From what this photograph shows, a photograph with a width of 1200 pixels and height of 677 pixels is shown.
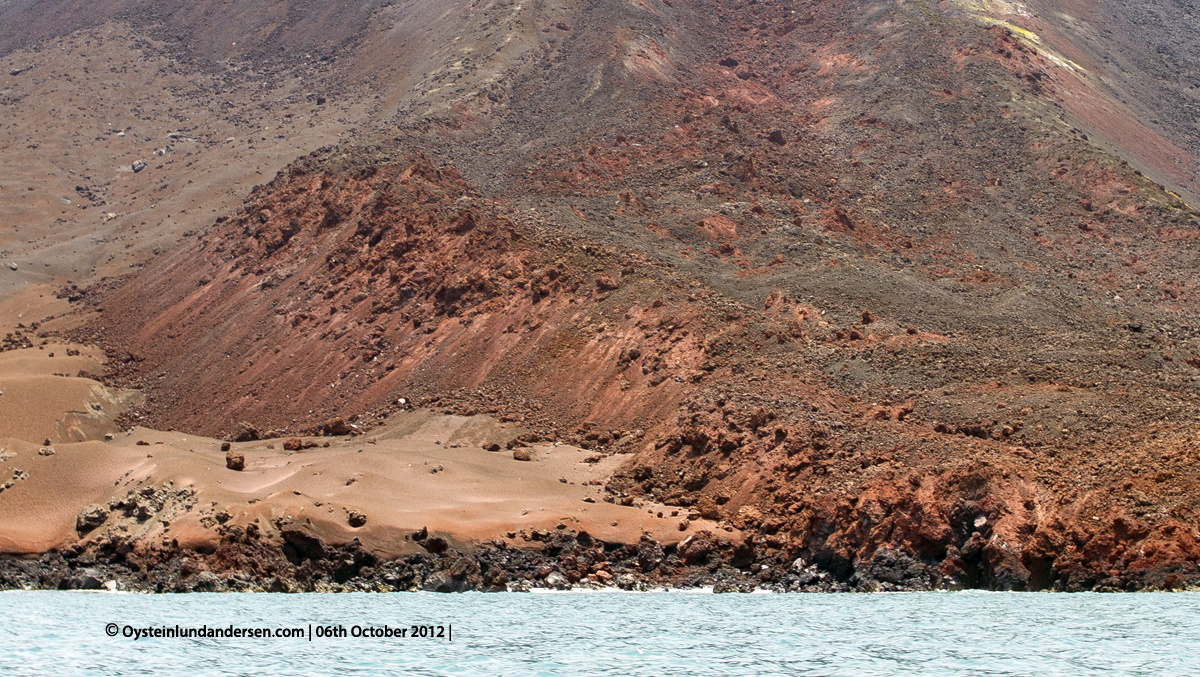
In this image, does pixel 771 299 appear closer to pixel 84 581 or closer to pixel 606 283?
pixel 606 283

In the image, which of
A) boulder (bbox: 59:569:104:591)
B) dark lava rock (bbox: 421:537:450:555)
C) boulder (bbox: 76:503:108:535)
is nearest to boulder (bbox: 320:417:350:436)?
boulder (bbox: 76:503:108:535)

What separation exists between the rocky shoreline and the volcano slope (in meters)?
0.21

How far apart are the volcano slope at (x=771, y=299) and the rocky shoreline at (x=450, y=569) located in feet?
0.67

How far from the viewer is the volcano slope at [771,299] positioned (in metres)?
28.1

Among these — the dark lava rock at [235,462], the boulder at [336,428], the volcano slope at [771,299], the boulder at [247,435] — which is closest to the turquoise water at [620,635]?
the volcano slope at [771,299]

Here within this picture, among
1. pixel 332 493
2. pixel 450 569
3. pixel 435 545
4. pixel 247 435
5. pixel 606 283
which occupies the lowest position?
pixel 247 435

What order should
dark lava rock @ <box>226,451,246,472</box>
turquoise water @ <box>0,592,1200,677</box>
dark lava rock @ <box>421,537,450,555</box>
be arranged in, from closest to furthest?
turquoise water @ <box>0,592,1200,677</box> → dark lava rock @ <box>421,537,450,555</box> → dark lava rock @ <box>226,451,246,472</box>

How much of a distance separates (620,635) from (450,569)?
7225 millimetres

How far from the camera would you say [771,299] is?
39.0 m

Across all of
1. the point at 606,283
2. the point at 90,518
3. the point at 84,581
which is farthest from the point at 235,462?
the point at 606,283

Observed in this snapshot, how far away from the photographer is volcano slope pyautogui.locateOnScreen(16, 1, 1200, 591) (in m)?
28.1

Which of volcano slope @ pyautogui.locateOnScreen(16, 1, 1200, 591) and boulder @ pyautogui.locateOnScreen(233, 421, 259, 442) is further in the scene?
boulder @ pyautogui.locateOnScreen(233, 421, 259, 442)

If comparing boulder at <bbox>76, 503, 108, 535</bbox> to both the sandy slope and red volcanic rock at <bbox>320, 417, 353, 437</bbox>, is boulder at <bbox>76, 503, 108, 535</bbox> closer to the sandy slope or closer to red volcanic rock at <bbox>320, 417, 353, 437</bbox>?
the sandy slope

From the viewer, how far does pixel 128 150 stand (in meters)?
72.6
